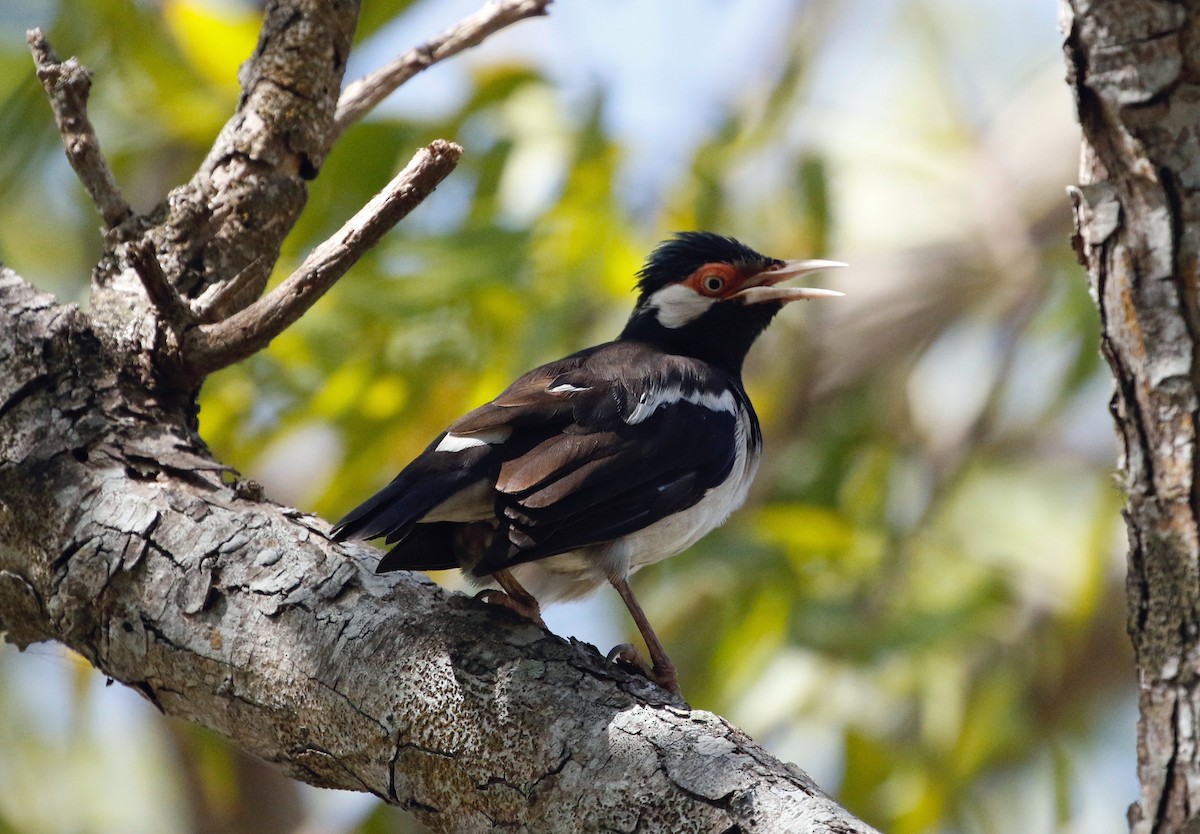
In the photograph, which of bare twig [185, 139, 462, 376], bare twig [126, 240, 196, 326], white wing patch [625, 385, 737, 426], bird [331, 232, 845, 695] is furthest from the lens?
white wing patch [625, 385, 737, 426]

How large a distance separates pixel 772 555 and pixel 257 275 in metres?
2.82

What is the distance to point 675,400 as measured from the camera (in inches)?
166

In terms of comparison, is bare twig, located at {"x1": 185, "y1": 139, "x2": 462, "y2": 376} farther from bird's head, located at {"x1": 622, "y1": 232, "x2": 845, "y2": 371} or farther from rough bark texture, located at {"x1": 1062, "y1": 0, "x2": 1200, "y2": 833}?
bird's head, located at {"x1": 622, "y1": 232, "x2": 845, "y2": 371}

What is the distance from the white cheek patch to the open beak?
0.17 meters

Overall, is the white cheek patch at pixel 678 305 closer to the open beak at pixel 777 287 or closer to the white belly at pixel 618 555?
the open beak at pixel 777 287

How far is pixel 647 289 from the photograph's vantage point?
5371mm

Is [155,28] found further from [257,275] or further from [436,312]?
[257,275]

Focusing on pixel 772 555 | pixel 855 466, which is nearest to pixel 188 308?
pixel 772 555

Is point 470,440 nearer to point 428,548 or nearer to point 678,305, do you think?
point 428,548

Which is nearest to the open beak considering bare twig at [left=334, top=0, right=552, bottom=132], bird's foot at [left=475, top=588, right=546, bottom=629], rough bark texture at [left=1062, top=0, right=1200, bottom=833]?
bare twig at [left=334, top=0, right=552, bottom=132]

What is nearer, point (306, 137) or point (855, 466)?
point (306, 137)

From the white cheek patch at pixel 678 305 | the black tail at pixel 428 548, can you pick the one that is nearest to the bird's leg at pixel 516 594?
the black tail at pixel 428 548

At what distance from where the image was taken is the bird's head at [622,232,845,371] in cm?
523

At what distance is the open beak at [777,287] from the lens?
4.98 meters
